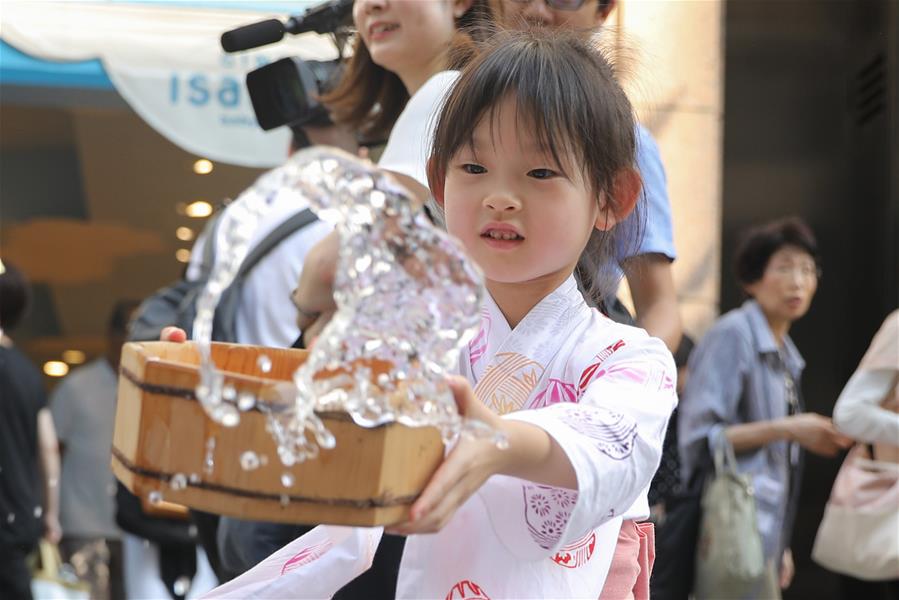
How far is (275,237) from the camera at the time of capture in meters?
3.07

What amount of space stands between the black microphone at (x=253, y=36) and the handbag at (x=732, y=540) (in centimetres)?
208

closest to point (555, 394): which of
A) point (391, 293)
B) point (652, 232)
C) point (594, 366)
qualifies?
point (594, 366)

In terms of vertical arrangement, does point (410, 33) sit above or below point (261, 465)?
above

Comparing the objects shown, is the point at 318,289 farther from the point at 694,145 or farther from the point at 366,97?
the point at 694,145

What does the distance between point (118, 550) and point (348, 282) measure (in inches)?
210

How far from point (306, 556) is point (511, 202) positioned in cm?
46

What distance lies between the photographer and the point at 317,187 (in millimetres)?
1183

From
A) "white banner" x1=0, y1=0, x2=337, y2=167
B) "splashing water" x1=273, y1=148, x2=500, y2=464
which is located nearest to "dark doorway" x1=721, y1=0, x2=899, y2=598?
"white banner" x1=0, y1=0, x2=337, y2=167

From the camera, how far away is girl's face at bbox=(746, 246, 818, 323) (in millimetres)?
4797

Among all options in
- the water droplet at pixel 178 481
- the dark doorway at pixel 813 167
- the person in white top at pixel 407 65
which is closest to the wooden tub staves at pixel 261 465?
the water droplet at pixel 178 481

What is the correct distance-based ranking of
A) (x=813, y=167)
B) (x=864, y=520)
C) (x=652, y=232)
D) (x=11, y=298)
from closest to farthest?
1. (x=652, y=232)
2. (x=864, y=520)
3. (x=11, y=298)
4. (x=813, y=167)

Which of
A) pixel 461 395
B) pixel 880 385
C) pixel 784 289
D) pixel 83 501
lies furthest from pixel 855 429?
pixel 461 395

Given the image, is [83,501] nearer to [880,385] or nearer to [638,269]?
[880,385]

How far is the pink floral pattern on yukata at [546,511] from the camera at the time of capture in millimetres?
1312
